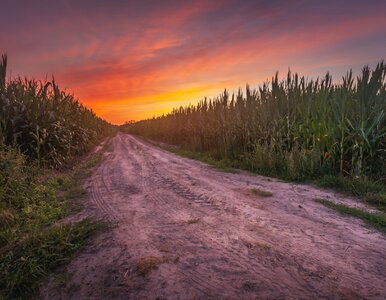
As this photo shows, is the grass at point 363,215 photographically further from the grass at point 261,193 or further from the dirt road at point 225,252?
the grass at point 261,193

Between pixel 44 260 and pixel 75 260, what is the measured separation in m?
0.31

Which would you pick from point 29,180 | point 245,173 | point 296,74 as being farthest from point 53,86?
point 296,74

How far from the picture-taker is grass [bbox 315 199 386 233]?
418cm

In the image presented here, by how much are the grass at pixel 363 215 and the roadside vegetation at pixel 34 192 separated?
155 inches

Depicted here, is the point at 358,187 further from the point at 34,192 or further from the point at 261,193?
the point at 34,192

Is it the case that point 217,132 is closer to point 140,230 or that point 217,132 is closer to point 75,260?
point 140,230

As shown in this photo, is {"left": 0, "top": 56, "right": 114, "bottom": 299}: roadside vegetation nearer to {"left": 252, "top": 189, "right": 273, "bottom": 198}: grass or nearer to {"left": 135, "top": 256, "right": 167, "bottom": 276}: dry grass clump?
{"left": 135, "top": 256, "right": 167, "bottom": 276}: dry grass clump

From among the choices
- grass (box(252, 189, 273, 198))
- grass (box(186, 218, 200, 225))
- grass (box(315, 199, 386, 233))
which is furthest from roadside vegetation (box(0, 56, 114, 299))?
grass (box(315, 199, 386, 233))

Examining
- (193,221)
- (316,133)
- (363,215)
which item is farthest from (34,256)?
(316,133)

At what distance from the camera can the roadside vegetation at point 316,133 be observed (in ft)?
22.2

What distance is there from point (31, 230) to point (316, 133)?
280 inches

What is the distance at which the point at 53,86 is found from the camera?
10.8m

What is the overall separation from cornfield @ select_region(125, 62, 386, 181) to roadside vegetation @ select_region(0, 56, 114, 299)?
5434 millimetres

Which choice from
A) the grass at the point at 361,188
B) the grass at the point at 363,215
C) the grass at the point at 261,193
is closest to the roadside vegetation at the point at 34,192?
the grass at the point at 261,193
